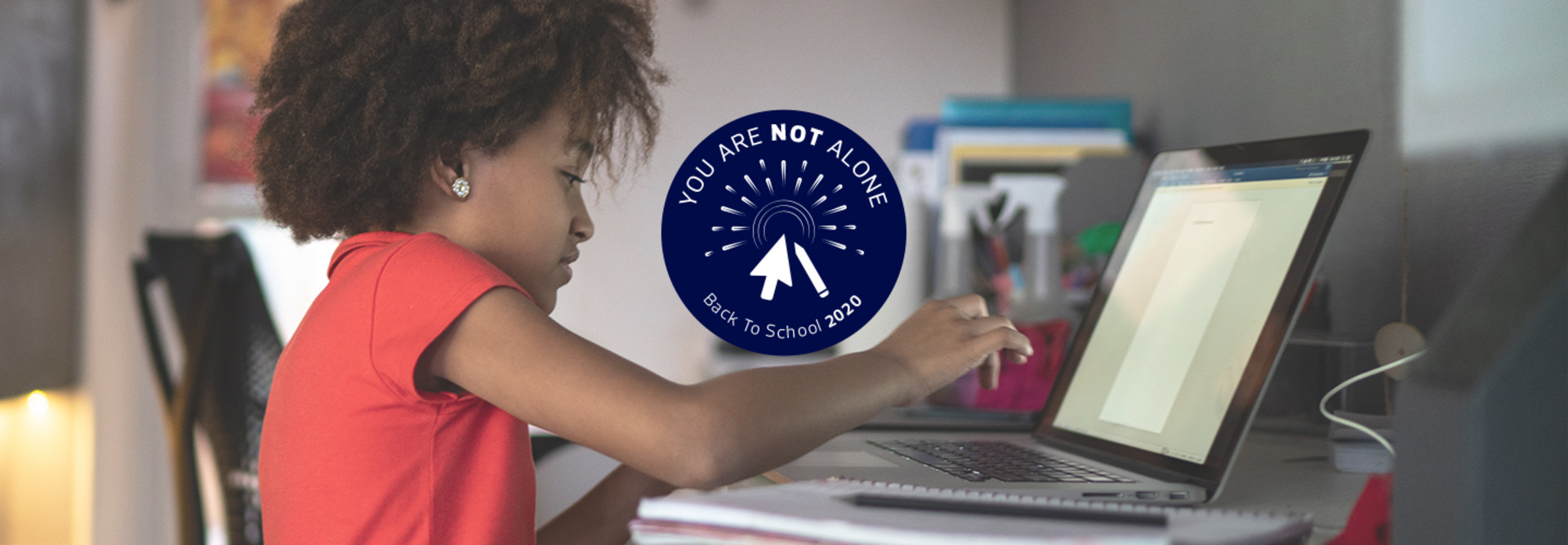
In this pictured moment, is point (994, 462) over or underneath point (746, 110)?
underneath

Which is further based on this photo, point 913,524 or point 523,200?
point 523,200

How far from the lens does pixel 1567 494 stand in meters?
0.44

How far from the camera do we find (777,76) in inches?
79.7

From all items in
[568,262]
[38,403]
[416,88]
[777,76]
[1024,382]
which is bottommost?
[38,403]

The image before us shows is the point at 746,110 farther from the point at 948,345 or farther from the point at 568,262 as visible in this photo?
the point at 948,345

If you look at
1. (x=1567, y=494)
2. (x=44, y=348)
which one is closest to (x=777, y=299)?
(x=1567, y=494)

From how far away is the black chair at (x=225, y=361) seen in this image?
1.35 metres

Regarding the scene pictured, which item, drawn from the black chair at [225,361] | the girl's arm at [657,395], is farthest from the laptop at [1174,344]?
the black chair at [225,361]

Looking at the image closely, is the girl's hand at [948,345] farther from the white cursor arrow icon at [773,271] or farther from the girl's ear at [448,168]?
the girl's ear at [448,168]

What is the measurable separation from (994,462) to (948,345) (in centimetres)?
14

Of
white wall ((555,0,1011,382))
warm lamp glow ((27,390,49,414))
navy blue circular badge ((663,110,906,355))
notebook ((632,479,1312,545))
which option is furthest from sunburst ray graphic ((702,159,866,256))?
warm lamp glow ((27,390,49,414))

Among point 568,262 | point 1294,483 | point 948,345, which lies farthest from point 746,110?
point 1294,483

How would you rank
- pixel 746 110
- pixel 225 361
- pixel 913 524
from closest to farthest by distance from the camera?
pixel 913 524 → pixel 746 110 → pixel 225 361

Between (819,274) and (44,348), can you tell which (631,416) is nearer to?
(819,274)
